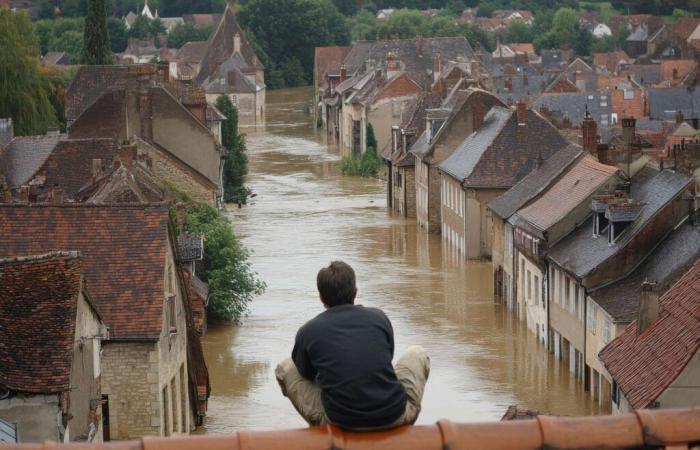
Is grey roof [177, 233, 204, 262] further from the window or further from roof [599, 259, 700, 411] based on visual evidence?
roof [599, 259, 700, 411]

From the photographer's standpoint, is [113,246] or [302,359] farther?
[113,246]

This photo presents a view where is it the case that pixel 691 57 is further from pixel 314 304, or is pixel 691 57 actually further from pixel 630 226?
pixel 630 226

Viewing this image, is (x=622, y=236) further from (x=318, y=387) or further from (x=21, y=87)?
(x=21, y=87)

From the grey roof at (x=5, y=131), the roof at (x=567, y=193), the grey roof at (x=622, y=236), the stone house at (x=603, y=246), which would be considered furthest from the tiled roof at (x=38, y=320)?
the grey roof at (x=5, y=131)

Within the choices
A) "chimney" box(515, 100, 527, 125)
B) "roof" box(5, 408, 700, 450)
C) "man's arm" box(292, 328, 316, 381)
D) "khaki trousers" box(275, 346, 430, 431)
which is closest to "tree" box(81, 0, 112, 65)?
"chimney" box(515, 100, 527, 125)

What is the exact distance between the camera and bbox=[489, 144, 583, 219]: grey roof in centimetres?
4375

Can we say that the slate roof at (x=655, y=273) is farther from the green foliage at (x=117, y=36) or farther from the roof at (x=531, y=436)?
the green foliage at (x=117, y=36)

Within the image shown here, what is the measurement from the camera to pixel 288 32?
468ft

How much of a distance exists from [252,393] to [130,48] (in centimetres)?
12646

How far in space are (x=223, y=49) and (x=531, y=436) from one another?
118 meters

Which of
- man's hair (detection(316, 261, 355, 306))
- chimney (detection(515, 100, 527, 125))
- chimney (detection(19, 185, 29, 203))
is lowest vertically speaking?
chimney (detection(19, 185, 29, 203))

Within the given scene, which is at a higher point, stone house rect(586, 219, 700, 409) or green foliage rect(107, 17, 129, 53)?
green foliage rect(107, 17, 129, 53)

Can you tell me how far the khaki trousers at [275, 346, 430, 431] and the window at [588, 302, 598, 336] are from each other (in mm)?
24823

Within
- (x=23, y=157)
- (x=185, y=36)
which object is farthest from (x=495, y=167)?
(x=185, y=36)
